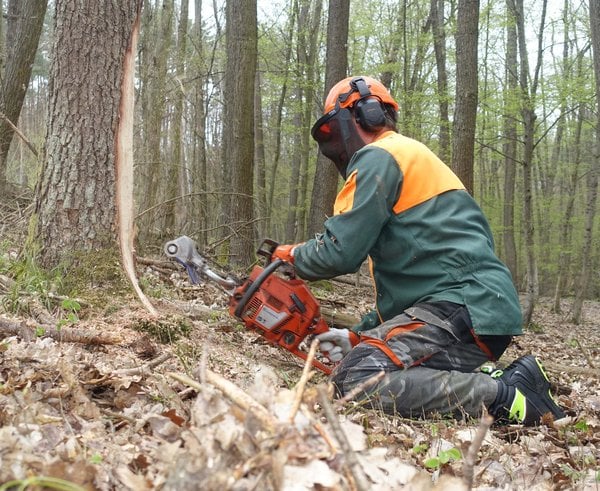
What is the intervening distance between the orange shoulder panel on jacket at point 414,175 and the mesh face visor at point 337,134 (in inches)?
11.9

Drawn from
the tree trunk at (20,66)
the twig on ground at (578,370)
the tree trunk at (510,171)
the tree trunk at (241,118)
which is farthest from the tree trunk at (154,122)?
the tree trunk at (510,171)

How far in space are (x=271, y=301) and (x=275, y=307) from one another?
0.16 ft

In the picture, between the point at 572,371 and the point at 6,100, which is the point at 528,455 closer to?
the point at 572,371

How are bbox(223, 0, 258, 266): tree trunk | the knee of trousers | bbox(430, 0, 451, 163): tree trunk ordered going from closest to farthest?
the knee of trousers
bbox(223, 0, 258, 266): tree trunk
bbox(430, 0, 451, 163): tree trunk

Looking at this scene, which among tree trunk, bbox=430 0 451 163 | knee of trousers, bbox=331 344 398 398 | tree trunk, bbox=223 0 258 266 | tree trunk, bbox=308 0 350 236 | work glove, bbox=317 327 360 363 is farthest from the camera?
tree trunk, bbox=430 0 451 163

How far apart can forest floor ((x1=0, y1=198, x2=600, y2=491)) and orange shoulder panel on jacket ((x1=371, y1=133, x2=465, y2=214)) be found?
52.9 inches

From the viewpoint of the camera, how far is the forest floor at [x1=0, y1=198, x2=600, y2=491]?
1132 millimetres

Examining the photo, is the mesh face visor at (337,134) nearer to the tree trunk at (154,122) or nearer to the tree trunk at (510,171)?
the tree trunk at (154,122)

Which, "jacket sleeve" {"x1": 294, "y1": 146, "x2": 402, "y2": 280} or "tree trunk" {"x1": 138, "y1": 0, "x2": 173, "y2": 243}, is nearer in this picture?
"jacket sleeve" {"x1": 294, "y1": 146, "x2": 402, "y2": 280}

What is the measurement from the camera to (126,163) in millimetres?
3830

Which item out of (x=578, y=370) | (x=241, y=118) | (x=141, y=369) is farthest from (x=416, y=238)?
(x=241, y=118)

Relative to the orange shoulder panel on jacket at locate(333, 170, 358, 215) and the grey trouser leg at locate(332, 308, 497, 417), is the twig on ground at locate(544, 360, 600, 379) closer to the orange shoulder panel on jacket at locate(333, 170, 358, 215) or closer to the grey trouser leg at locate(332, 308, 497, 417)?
the grey trouser leg at locate(332, 308, 497, 417)

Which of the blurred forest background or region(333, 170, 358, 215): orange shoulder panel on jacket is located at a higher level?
the blurred forest background

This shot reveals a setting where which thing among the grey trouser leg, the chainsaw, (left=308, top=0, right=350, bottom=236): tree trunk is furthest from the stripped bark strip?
(left=308, top=0, right=350, bottom=236): tree trunk
